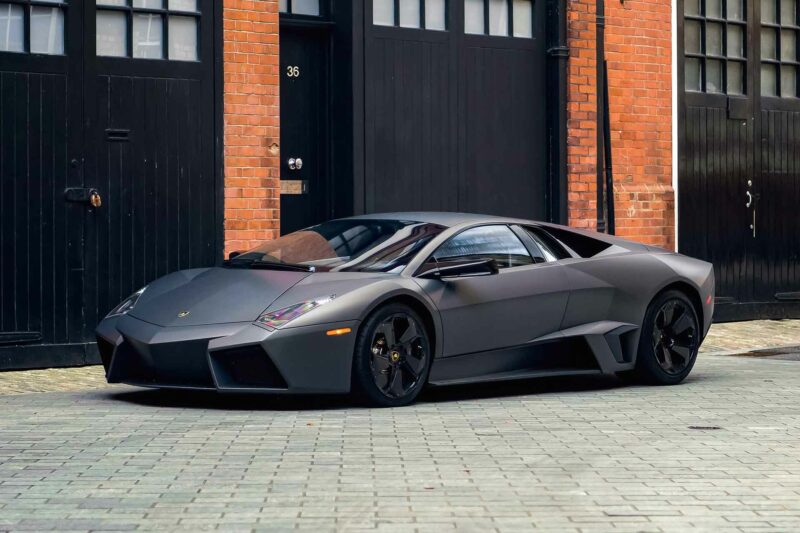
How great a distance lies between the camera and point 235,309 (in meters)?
9.10

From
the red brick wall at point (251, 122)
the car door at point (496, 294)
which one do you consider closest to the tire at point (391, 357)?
the car door at point (496, 294)

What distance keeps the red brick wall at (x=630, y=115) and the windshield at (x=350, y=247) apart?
5555 mm

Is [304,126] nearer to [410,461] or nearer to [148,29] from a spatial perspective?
[148,29]

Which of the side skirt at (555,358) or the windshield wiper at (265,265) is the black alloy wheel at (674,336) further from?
the windshield wiper at (265,265)

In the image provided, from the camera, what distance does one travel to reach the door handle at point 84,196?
40.0 ft

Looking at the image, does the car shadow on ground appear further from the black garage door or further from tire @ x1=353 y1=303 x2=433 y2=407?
the black garage door

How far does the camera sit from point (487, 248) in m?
10.1

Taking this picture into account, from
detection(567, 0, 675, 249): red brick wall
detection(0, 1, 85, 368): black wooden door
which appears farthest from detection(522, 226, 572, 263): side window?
detection(567, 0, 675, 249): red brick wall

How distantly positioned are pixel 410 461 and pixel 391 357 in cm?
209

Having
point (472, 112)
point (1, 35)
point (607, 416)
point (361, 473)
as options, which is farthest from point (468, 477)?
point (472, 112)

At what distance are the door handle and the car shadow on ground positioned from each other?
2431 millimetres

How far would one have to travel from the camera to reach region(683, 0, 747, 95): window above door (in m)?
16.6

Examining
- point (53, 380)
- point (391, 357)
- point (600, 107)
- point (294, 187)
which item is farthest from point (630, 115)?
point (391, 357)

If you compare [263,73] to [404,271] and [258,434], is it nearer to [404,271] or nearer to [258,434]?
[404,271]
